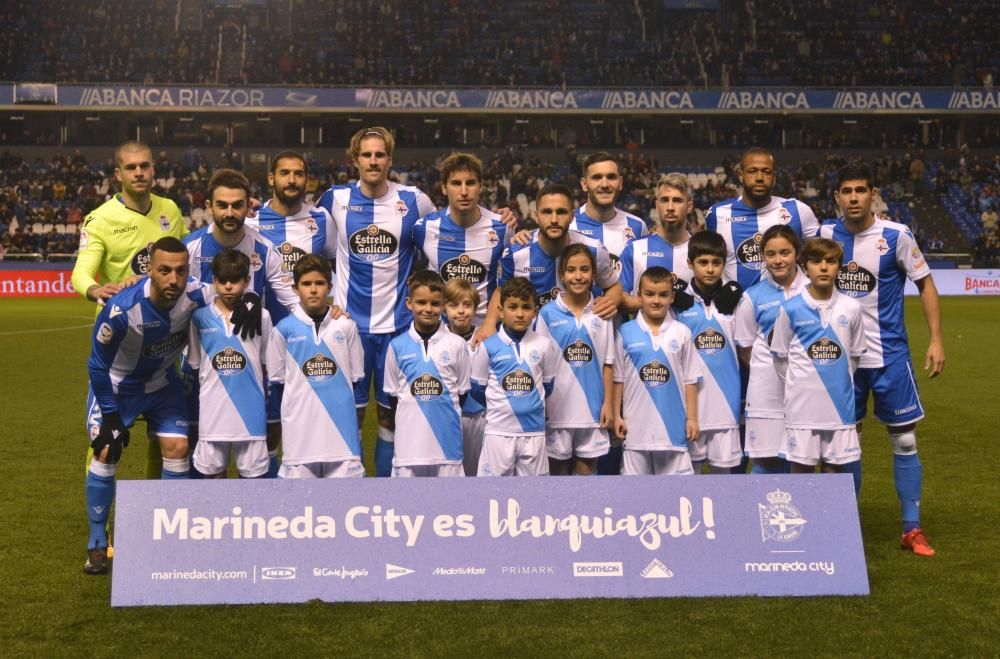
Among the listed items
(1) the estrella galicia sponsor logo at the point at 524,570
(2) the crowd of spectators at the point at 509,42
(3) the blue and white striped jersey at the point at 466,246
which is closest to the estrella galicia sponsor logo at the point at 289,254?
(3) the blue and white striped jersey at the point at 466,246

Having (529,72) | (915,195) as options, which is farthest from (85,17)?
(915,195)

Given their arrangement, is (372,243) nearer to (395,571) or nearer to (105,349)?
(105,349)

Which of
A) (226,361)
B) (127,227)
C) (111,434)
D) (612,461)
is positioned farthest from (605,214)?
(111,434)

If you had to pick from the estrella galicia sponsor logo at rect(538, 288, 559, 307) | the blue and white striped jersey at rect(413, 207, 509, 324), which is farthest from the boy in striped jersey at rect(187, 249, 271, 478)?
the estrella galicia sponsor logo at rect(538, 288, 559, 307)

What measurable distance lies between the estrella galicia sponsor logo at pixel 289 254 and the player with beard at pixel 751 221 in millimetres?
2339

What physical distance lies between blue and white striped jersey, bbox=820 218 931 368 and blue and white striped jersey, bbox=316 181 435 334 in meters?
2.49

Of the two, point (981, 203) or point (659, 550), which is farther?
point (981, 203)

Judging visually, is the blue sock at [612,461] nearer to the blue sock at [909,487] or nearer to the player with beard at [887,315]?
the player with beard at [887,315]

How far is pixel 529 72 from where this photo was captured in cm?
3688

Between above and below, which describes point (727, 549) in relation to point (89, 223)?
below

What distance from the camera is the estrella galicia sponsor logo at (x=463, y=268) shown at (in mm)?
6289

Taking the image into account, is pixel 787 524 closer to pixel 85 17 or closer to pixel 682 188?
pixel 682 188

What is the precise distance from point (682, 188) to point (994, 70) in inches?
1395

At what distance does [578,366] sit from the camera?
5730 mm
